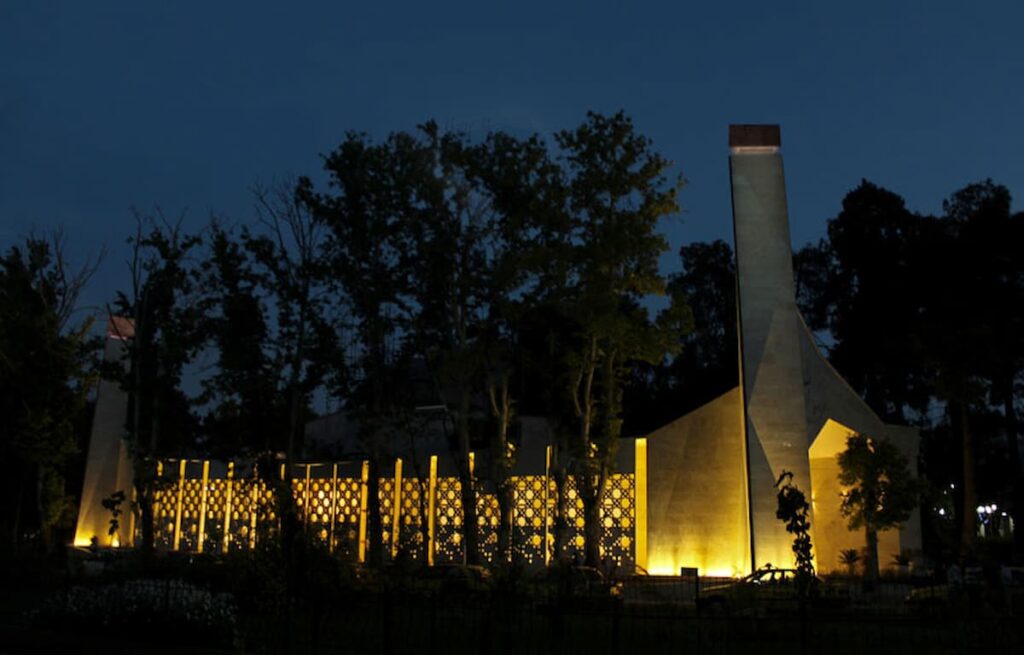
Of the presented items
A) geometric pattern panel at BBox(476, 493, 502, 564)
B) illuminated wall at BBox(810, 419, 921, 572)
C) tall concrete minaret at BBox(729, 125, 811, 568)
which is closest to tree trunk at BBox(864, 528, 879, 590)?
illuminated wall at BBox(810, 419, 921, 572)

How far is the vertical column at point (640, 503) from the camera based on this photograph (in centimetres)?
2825

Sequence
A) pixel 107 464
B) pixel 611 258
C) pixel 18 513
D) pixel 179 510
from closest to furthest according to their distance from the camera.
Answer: pixel 611 258
pixel 18 513
pixel 179 510
pixel 107 464

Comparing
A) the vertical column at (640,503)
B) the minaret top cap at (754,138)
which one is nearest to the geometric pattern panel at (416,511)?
the vertical column at (640,503)

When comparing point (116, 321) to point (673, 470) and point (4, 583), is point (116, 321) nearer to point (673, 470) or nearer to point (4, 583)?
point (4, 583)

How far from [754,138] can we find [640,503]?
36.3 feet

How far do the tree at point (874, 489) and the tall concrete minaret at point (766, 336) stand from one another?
205cm

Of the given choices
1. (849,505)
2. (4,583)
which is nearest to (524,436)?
(849,505)

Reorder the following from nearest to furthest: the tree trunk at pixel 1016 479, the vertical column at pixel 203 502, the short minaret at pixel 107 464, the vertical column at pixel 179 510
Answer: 1. the vertical column at pixel 203 502
2. the vertical column at pixel 179 510
3. the short minaret at pixel 107 464
4. the tree trunk at pixel 1016 479

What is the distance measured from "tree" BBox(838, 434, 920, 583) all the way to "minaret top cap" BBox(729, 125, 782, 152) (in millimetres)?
8820

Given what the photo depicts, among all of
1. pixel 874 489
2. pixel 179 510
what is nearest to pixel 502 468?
pixel 874 489

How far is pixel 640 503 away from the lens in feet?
94.1

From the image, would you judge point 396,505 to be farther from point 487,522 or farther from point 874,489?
point 874,489

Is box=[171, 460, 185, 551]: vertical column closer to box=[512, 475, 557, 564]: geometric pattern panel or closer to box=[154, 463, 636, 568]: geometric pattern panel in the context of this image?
box=[154, 463, 636, 568]: geometric pattern panel

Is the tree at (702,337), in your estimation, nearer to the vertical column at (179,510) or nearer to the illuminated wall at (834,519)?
the illuminated wall at (834,519)
